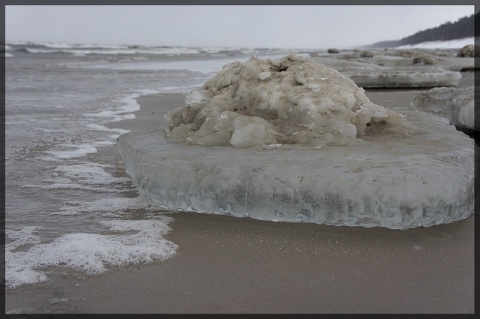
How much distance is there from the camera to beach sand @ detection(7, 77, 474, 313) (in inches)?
69.8

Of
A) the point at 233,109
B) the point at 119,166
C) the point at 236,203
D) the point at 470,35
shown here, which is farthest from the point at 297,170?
the point at 470,35

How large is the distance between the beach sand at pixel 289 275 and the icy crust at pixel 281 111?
2.38ft

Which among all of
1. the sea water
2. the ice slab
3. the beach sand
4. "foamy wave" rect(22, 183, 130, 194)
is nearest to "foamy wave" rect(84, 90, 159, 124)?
the sea water

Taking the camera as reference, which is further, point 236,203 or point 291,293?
point 236,203

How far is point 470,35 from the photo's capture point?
64.2 metres

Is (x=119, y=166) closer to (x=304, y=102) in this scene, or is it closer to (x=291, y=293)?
(x=304, y=102)

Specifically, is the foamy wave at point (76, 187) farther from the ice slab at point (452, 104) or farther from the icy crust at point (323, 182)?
the ice slab at point (452, 104)

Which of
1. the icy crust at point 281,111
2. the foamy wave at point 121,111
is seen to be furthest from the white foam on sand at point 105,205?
the foamy wave at point 121,111

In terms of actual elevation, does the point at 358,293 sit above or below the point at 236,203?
below

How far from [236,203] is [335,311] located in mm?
1018

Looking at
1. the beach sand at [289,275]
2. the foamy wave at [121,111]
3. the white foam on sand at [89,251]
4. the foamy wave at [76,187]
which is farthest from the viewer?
the foamy wave at [121,111]

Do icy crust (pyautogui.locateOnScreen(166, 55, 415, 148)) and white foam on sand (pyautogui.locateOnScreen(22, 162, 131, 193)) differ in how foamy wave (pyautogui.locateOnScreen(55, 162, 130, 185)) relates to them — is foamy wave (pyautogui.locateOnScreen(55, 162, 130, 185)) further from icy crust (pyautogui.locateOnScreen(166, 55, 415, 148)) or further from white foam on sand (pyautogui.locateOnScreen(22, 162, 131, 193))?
icy crust (pyautogui.locateOnScreen(166, 55, 415, 148))

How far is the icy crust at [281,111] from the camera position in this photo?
10.1 ft

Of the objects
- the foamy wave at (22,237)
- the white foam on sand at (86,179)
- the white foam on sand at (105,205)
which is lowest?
the foamy wave at (22,237)
